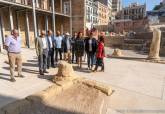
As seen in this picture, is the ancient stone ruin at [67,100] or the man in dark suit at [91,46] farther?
the man in dark suit at [91,46]

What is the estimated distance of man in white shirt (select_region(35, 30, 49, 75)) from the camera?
6.81m

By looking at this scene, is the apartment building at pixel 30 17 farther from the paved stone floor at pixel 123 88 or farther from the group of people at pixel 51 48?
the paved stone floor at pixel 123 88

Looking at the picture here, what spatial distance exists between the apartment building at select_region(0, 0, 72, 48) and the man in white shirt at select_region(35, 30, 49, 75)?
821cm

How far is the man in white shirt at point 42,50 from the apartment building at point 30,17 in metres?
8.21

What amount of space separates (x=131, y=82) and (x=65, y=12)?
21.2 m

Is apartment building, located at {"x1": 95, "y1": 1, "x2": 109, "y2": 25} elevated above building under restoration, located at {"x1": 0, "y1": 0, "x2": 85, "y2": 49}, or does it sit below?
above

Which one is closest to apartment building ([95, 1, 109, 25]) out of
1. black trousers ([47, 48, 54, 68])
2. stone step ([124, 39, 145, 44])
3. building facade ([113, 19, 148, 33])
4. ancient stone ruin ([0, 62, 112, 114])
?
building facade ([113, 19, 148, 33])

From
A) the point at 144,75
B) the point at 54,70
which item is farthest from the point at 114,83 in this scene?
the point at 54,70

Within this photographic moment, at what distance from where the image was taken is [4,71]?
739 cm

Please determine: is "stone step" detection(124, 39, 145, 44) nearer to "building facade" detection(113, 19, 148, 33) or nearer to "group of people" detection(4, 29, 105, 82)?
"group of people" detection(4, 29, 105, 82)

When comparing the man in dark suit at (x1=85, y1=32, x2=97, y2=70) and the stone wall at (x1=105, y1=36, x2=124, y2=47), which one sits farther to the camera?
the stone wall at (x1=105, y1=36, x2=124, y2=47)

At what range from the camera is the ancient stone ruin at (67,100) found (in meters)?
4.17

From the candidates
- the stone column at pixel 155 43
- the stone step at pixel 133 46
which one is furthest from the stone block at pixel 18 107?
the stone step at pixel 133 46

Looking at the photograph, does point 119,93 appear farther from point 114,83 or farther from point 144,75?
point 144,75
